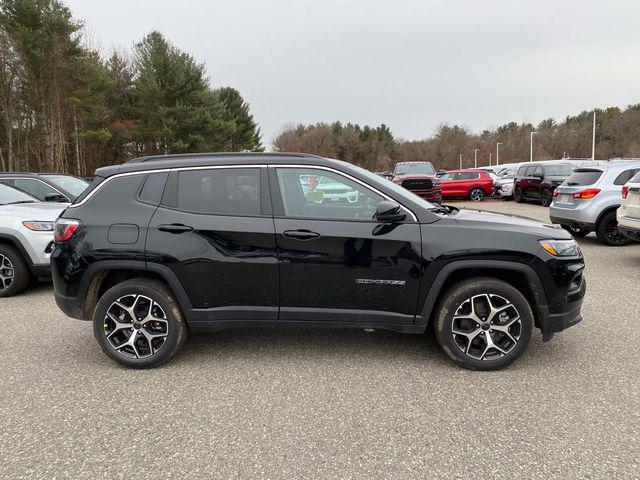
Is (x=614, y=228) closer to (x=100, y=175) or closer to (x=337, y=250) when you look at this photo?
(x=337, y=250)

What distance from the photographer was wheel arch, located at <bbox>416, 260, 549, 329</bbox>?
3352mm

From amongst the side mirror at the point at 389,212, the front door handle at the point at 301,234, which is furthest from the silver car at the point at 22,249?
the side mirror at the point at 389,212

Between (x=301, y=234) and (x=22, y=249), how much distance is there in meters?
4.48

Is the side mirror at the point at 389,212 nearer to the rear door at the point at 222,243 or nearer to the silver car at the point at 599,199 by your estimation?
the rear door at the point at 222,243

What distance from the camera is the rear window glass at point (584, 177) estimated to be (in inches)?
342

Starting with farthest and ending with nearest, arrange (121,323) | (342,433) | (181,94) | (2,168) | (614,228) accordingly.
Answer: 1. (181,94)
2. (2,168)
3. (614,228)
4. (121,323)
5. (342,433)

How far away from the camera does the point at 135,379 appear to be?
11.3 ft

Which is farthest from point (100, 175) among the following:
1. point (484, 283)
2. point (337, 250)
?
point (484, 283)

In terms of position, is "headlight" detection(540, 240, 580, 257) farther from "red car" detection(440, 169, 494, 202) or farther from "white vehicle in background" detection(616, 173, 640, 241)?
"red car" detection(440, 169, 494, 202)

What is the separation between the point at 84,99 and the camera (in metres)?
24.5

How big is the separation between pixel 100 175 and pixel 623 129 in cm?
8380

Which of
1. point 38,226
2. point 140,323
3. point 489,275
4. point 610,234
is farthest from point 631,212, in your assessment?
point 38,226

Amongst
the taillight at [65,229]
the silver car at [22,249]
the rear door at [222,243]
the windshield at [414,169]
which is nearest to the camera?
the rear door at [222,243]

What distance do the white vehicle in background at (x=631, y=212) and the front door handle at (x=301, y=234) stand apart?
6.00 m
